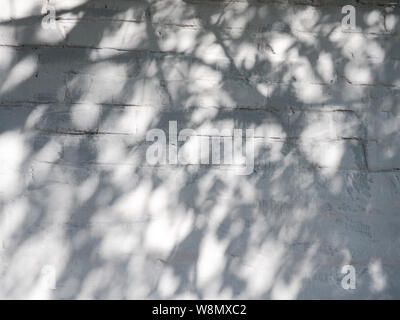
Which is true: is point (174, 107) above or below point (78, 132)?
above

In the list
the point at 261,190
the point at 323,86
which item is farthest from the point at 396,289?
the point at 323,86

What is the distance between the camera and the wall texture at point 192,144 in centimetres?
292

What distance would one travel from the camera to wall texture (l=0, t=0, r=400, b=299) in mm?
2920

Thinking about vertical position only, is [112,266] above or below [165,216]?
below

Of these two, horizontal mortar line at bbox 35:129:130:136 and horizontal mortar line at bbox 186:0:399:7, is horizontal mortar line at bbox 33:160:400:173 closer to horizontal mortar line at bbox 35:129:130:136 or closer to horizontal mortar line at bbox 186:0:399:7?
horizontal mortar line at bbox 35:129:130:136

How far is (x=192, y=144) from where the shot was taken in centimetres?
301

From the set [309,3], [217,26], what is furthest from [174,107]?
[309,3]

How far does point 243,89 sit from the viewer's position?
3047mm

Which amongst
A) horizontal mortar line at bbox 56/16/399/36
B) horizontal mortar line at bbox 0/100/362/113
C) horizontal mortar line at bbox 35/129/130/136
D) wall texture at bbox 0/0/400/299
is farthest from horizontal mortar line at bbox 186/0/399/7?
horizontal mortar line at bbox 35/129/130/136

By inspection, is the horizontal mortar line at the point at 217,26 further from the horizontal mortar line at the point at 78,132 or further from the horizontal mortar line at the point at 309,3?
the horizontal mortar line at the point at 78,132

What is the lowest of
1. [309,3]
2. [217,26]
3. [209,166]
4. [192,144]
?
[209,166]

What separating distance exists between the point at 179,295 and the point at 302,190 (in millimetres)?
1048

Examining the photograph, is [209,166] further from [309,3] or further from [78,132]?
[309,3]

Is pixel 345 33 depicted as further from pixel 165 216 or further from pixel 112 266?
pixel 112 266
